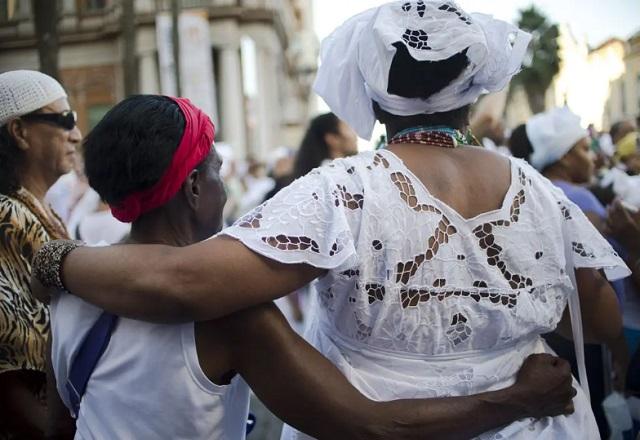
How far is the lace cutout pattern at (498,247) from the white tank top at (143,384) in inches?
26.8

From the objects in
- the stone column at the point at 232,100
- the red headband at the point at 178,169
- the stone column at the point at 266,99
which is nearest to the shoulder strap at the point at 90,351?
the red headband at the point at 178,169

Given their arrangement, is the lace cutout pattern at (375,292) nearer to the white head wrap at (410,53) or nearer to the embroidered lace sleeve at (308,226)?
the embroidered lace sleeve at (308,226)

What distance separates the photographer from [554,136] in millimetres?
3984

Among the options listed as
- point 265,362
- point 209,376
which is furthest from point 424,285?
point 209,376

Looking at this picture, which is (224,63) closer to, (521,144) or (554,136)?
(521,144)

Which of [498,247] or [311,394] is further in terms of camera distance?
[498,247]

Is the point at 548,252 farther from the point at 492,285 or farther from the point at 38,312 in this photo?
the point at 38,312

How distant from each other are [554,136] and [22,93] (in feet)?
8.98

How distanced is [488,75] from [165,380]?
41.7 inches

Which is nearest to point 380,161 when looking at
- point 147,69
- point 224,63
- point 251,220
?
point 251,220

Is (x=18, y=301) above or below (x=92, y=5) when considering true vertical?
above

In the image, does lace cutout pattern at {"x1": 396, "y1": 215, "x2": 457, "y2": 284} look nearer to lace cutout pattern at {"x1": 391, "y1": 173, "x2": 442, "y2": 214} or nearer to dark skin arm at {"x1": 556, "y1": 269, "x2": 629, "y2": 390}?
lace cutout pattern at {"x1": 391, "y1": 173, "x2": 442, "y2": 214}

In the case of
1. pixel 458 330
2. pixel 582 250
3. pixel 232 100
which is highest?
pixel 582 250

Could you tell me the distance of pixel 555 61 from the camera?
4806 cm
